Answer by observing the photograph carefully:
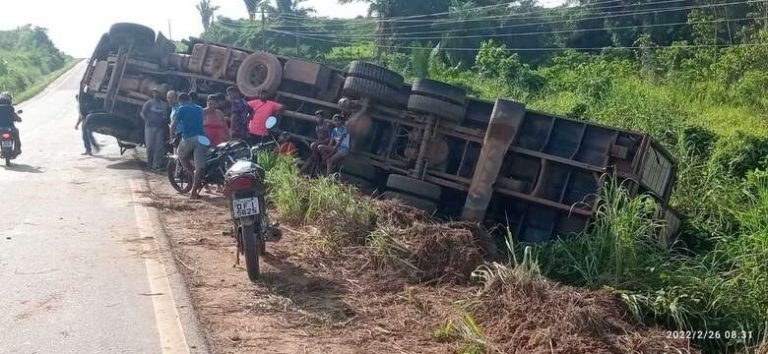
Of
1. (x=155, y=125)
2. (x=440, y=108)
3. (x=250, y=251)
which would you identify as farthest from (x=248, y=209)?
(x=155, y=125)

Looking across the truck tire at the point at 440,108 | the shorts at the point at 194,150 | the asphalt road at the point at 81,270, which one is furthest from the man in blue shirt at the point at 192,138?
the truck tire at the point at 440,108

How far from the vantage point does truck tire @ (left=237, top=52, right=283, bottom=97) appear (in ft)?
40.7

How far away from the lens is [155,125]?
42.1 ft

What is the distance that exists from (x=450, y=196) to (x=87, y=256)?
453 centimetres

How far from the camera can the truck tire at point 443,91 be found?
31.8 feet

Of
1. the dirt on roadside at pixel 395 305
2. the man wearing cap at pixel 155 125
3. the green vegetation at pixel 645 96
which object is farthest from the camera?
the man wearing cap at pixel 155 125

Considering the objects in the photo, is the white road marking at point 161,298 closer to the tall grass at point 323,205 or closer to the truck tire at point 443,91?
the tall grass at point 323,205

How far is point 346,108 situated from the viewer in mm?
10867

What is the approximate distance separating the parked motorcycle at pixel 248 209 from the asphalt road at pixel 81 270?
25.6 inches

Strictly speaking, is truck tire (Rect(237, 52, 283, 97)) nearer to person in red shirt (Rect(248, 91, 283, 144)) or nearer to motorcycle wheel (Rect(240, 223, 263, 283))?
person in red shirt (Rect(248, 91, 283, 144))

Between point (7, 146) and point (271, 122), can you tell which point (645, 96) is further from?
point (7, 146)

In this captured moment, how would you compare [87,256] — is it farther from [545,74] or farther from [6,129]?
[545,74]

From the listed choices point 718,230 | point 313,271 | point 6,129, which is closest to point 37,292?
point 313,271

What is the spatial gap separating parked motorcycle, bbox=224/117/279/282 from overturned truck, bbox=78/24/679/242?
2.76 meters
